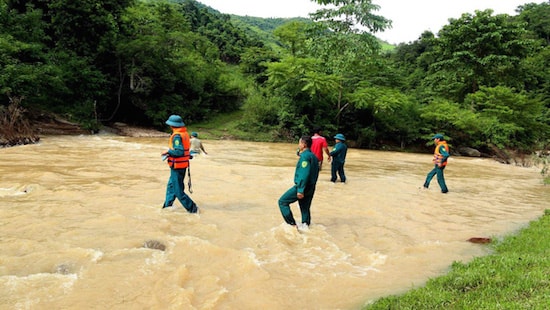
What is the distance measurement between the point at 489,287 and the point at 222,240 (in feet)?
12.4

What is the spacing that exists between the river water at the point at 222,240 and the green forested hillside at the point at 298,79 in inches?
608

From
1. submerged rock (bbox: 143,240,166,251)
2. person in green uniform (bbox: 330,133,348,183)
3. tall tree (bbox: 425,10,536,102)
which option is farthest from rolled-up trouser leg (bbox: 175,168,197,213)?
tall tree (bbox: 425,10,536,102)

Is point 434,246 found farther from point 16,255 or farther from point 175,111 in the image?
point 175,111

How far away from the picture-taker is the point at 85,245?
5.52 metres

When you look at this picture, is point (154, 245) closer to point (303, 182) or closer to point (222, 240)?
point (222, 240)

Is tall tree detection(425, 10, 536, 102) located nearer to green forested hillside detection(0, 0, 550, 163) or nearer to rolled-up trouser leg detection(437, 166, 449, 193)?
green forested hillside detection(0, 0, 550, 163)

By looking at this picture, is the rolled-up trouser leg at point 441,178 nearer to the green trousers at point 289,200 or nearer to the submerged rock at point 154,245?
the green trousers at point 289,200

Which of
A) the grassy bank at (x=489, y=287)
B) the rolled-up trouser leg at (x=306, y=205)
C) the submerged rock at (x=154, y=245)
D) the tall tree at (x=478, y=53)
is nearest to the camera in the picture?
the grassy bank at (x=489, y=287)

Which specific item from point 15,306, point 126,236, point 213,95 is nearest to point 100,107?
point 213,95

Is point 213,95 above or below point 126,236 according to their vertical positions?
above

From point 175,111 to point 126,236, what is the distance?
92.3 feet

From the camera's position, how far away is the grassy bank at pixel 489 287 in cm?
376

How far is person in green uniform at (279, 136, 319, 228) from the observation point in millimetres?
6461

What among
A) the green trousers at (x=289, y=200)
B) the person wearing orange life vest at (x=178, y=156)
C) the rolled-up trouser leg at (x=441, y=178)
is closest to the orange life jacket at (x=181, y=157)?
the person wearing orange life vest at (x=178, y=156)
